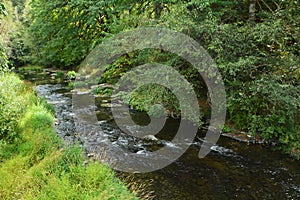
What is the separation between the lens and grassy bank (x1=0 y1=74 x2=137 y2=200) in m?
4.53

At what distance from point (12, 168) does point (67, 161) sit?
107cm

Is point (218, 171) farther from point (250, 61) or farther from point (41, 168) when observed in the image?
point (41, 168)

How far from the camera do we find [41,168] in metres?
5.29

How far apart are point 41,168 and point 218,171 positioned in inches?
167

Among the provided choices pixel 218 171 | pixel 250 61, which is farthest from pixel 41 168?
pixel 250 61

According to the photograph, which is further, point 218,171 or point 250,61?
point 250,61

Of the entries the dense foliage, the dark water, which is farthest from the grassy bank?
the dense foliage

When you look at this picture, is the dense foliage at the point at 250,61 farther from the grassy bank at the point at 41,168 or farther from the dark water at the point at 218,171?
the grassy bank at the point at 41,168

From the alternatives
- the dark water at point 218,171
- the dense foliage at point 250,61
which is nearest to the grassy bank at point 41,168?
the dark water at point 218,171

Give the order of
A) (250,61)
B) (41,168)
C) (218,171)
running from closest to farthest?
(41,168)
(218,171)
(250,61)

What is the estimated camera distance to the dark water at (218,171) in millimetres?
5980

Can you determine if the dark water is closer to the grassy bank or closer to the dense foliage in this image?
the dense foliage

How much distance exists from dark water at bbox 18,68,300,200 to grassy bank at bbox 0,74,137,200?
4.38ft

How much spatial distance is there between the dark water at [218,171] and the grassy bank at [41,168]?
1335 millimetres
